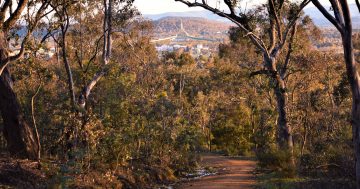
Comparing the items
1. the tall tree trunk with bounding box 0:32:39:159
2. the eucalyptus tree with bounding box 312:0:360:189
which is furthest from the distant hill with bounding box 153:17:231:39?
the eucalyptus tree with bounding box 312:0:360:189

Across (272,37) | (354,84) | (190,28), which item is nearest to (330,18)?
(354,84)

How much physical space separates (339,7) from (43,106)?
28.3 feet

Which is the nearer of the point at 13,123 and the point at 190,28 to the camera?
the point at 13,123

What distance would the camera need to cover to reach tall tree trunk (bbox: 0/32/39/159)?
1082 centimetres

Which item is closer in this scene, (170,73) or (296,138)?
(296,138)

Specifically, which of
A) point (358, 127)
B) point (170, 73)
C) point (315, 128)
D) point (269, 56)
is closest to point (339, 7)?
point (358, 127)

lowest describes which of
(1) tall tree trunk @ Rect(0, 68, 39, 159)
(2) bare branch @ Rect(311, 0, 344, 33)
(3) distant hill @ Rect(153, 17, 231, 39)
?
(1) tall tree trunk @ Rect(0, 68, 39, 159)

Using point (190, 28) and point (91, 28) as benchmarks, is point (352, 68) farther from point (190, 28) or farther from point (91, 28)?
point (190, 28)

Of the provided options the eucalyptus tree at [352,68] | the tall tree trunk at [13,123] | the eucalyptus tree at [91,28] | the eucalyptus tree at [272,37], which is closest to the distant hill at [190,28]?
the eucalyptus tree at [91,28]

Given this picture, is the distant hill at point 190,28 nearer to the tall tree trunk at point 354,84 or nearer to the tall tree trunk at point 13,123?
the tall tree trunk at point 13,123

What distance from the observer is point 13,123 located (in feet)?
35.8

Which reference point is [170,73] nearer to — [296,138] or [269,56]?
[296,138]

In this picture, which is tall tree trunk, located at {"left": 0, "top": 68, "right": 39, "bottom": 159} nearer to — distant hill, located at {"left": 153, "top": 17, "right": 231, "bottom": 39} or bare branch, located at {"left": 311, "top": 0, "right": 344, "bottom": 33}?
bare branch, located at {"left": 311, "top": 0, "right": 344, "bottom": 33}

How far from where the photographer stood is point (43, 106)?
1347 centimetres
